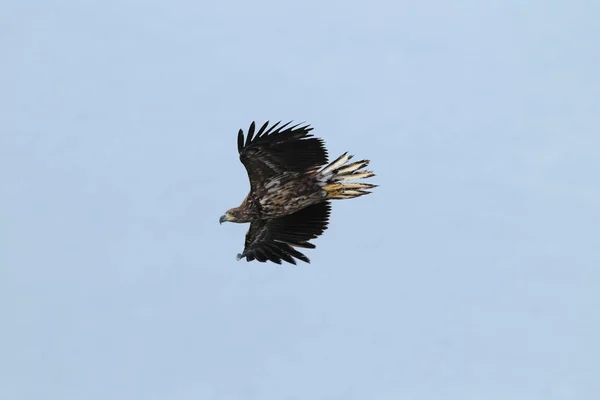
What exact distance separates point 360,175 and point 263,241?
9.87ft

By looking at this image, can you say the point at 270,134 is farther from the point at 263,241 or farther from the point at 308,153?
the point at 263,241

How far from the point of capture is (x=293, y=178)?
2386cm

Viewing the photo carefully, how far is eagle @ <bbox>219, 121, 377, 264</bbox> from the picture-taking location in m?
23.5

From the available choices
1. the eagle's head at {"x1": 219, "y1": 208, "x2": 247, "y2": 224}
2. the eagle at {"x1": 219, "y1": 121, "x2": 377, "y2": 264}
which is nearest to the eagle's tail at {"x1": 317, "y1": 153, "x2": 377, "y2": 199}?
the eagle at {"x1": 219, "y1": 121, "x2": 377, "y2": 264}

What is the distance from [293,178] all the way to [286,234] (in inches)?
70.7

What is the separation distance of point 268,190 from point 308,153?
3.88 ft

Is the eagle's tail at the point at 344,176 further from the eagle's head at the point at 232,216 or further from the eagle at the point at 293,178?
the eagle's head at the point at 232,216

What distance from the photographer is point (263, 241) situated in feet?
83.6

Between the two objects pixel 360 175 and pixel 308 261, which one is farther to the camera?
pixel 308 261

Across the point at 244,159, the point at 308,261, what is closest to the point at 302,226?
the point at 308,261

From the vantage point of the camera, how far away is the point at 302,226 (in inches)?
992

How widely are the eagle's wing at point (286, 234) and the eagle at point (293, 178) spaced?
0.02 metres

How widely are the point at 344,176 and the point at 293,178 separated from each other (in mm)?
1019

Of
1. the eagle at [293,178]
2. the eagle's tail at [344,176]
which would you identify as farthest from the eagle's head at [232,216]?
the eagle's tail at [344,176]
